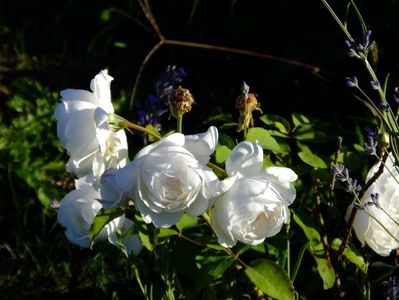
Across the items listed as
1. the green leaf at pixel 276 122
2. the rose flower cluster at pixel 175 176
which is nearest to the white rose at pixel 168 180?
the rose flower cluster at pixel 175 176

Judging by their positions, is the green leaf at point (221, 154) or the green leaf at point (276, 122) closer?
the green leaf at point (221, 154)

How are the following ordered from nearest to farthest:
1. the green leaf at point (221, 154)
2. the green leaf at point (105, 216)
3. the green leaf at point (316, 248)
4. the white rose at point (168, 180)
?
the white rose at point (168, 180) < the green leaf at point (105, 216) < the green leaf at point (221, 154) < the green leaf at point (316, 248)

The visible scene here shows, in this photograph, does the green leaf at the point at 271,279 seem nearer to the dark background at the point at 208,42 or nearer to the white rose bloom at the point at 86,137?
the white rose bloom at the point at 86,137

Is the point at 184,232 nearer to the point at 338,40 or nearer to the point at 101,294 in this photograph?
the point at 101,294

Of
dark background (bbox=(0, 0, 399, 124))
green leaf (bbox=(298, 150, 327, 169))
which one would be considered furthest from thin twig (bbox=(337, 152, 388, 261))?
dark background (bbox=(0, 0, 399, 124))

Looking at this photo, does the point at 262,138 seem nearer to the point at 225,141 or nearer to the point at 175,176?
the point at 225,141

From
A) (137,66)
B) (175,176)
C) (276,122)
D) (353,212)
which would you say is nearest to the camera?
(175,176)

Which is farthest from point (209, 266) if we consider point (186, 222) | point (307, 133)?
point (307, 133)
